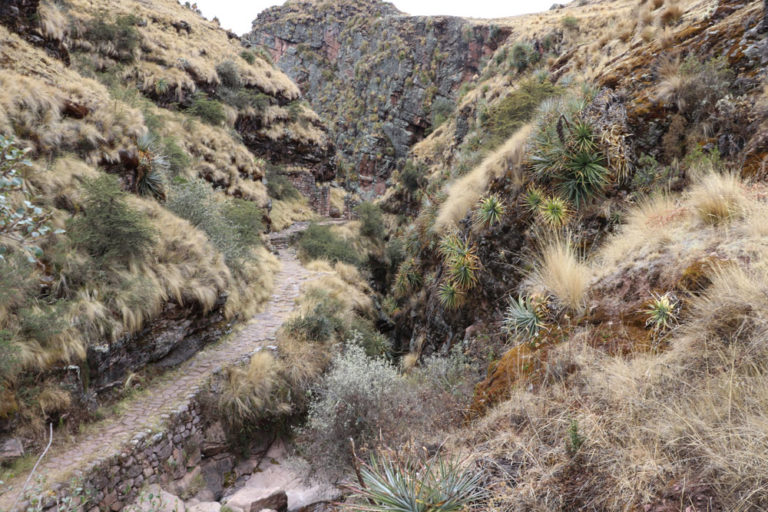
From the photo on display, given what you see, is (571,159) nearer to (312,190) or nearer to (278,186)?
(278,186)

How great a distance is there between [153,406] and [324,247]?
39.5ft

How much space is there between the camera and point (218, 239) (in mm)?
9844

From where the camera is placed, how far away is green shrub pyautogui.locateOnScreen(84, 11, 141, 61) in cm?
1611

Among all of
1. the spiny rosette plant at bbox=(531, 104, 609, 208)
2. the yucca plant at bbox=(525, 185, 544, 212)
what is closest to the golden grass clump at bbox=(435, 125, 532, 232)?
the spiny rosette plant at bbox=(531, 104, 609, 208)

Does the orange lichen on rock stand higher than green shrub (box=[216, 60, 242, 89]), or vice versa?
green shrub (box=[216, 60, 242, 89])

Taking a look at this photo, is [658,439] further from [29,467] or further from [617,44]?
[617,44]

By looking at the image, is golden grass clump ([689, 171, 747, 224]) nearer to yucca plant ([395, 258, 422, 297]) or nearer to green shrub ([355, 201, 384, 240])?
yucca plant ([395, 258, 422, 297])

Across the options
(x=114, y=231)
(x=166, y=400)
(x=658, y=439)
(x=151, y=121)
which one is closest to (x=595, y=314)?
(x=658, y=439)

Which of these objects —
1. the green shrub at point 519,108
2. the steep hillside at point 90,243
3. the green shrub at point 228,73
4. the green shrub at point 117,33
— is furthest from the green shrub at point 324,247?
the green shrub at point 117,33

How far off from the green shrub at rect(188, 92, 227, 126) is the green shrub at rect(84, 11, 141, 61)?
317cm

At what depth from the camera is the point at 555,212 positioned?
6348mm

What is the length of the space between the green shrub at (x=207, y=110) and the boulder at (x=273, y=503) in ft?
57.6

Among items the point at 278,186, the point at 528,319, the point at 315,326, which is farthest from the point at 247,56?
the point at 528,319

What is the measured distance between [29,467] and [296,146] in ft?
79.3
